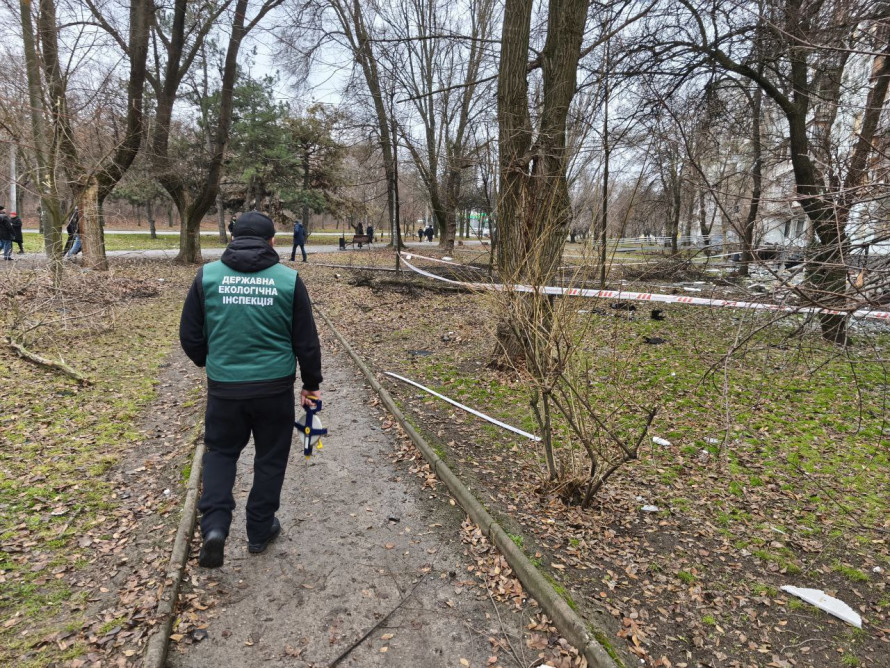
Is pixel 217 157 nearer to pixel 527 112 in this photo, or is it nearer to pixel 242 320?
pixel 527 112

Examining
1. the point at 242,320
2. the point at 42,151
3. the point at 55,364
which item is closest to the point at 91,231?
the point at 42,151

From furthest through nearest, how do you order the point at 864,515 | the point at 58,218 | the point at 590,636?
the point at 58,218, the point at 864,515, the point at 590,636

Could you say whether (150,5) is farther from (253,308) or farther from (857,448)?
(857,448)

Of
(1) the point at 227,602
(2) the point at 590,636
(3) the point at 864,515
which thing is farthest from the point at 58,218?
(3) the point at 864,515

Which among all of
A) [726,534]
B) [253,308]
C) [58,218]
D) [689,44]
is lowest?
[726,534]

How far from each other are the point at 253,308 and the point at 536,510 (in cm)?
263

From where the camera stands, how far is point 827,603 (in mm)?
3111

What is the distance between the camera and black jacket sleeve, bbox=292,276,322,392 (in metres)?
3.19

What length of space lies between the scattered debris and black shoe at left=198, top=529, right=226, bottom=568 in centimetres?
367

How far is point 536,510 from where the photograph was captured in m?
3.92

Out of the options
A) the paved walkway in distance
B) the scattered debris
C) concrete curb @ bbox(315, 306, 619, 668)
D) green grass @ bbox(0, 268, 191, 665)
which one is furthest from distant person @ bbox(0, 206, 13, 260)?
the scattered debris

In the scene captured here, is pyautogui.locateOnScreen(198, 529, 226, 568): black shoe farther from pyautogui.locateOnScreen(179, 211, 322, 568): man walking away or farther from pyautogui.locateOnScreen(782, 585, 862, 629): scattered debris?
pyautogui.locateOnScreen(782, 585, 862, 629): scattered debris

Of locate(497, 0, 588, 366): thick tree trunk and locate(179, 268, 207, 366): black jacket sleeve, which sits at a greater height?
locate(497, 0, 588, 366): thick tree trunk

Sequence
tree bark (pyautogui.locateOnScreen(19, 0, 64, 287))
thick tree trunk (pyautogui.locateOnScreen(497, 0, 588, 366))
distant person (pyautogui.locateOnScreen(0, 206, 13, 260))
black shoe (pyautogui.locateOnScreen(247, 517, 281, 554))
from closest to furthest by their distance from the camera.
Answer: black shoe (pyautogui.locateOnScreen(247, 517, 281, 554)), thick tree trunk (pyautogui.locateOnScreen(497, 0, 588, 366)), tree bark (pyautogui.locateOnScreen(19, 0, 64, 287)), distant person (pyautogui.locateOnScreen(0, 206, 13, 260))
